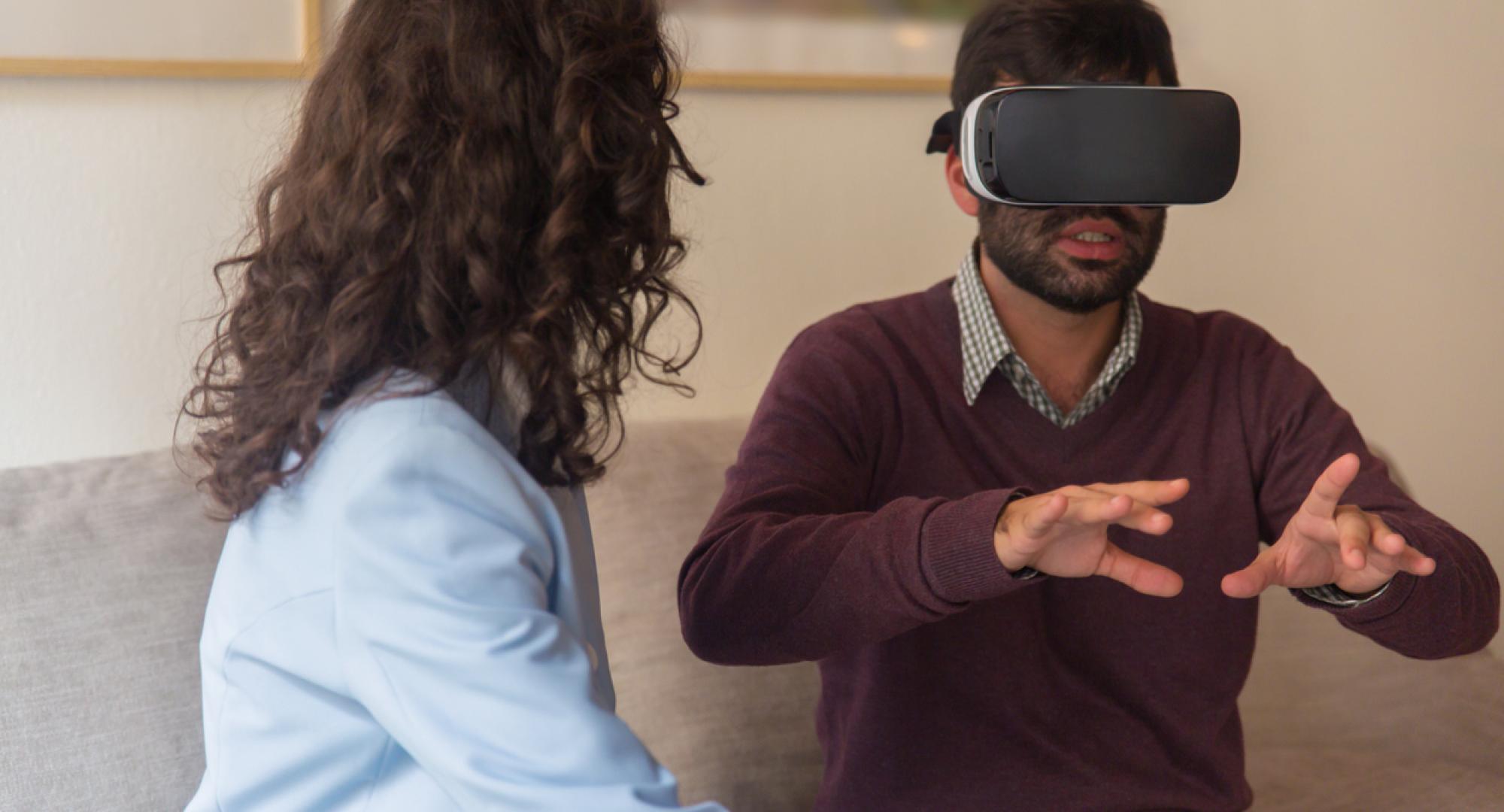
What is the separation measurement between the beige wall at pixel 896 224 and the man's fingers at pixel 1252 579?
0.78 meters

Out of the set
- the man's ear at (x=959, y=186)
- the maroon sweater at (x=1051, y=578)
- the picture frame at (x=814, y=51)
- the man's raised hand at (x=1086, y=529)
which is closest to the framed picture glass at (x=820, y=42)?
the picture frame at (x=814, y=51)

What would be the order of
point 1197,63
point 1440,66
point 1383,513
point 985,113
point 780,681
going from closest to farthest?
point 985,113, point 1383,513, point 780,681, point 1197,63, point 1440,66

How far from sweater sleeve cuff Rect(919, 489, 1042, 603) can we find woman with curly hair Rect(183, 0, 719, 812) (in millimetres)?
220

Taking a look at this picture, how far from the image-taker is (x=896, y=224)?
1.68 metres

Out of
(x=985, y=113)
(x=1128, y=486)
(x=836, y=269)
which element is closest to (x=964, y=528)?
(x=1128, y=486)

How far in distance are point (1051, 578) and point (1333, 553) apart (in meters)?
0.24

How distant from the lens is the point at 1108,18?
3.94 feet

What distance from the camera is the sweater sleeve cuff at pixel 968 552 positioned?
2.77 feet

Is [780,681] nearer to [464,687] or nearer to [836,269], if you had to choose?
[836,269]

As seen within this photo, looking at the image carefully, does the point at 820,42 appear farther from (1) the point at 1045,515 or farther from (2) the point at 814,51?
→ (1) the point at 1045,515

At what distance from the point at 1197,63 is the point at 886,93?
46cm

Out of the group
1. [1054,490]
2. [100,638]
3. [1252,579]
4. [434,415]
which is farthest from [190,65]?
[1252,579]

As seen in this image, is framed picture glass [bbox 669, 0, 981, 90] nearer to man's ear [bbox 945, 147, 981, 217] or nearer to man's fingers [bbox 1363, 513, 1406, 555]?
man's ear [bbox 945, 147, 981, 217]

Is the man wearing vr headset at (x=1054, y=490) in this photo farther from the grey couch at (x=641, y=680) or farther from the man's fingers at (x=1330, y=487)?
the grey couch at (x=641, y=680)
